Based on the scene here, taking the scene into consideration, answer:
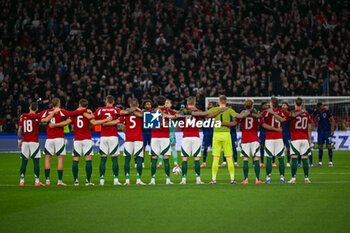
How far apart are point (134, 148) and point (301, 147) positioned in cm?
442

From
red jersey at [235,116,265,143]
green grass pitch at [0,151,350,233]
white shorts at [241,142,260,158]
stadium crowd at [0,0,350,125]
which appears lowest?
green grass pitch at [0,151,350,233]

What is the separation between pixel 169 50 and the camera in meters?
31.5

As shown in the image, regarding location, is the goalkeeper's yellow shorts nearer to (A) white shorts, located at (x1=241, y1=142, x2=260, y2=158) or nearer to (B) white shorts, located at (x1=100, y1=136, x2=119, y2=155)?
(A) white shorts, located at (x1=241, y1=142, x2=260, y2=158)

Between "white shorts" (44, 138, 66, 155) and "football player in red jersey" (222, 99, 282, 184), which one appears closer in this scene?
"football player in red jersey" (222, 99, 282, 184)

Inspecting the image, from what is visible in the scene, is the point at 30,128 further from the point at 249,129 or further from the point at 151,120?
the point at 249,129

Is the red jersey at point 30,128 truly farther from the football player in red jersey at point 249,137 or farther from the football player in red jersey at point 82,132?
the football player in red jersey at point 249,137

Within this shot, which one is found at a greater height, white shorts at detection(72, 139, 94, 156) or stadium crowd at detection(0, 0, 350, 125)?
stadium crowd at detection(0, 0, 350, 125)

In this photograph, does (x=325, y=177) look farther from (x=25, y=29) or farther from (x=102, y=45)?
(x=25, y=29)

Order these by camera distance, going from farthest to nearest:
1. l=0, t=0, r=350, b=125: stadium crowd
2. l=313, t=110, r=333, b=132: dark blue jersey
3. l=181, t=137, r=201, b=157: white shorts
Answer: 1. l=0, t=0, r=350, b=125: stadium crowd
2. l=313, t=110, r=333, b=132: dark blue jersey
3. l=181, t=137, r=201, b=157: white shorts

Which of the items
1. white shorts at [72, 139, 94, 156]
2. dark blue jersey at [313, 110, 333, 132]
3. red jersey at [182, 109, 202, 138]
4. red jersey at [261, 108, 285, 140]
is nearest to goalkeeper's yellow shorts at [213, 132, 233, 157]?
red jersey at [182, 109, 202, 138]

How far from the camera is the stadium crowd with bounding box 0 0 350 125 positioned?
2881 centimetres

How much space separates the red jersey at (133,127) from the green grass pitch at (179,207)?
1.38 m

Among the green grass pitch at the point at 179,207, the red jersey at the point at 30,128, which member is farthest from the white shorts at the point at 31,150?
A: the green grass pitch at the point at 179,207

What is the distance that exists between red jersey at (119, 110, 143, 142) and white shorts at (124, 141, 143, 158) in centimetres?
11
